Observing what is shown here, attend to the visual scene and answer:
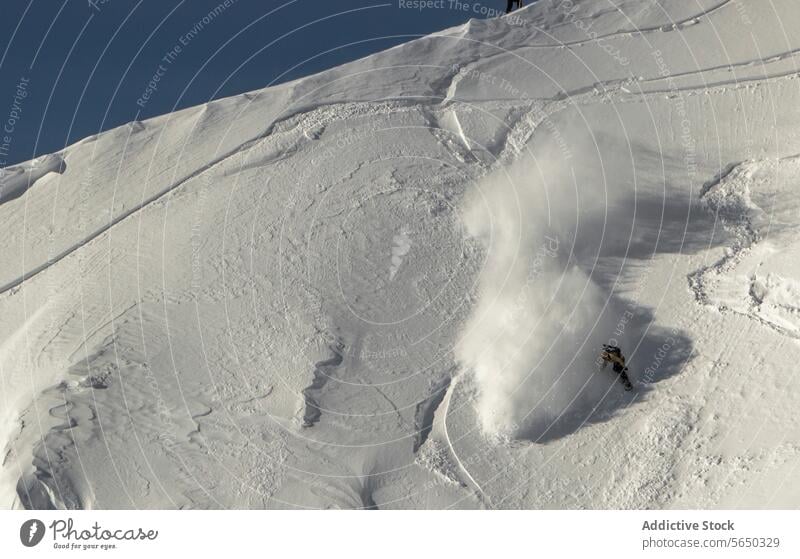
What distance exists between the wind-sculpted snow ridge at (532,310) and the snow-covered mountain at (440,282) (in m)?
0.04

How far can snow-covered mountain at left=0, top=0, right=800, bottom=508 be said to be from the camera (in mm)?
16375

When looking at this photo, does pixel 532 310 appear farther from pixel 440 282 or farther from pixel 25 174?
pixel 25 174

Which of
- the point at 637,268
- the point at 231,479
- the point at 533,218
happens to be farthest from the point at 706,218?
the point at 231,479

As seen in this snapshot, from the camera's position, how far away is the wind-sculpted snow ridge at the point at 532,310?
17078 mm

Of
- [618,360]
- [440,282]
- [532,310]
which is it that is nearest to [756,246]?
[618,360]

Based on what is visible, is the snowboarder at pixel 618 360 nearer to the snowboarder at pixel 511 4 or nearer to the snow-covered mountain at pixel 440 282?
the snow-covered mountain at pixel 440 282

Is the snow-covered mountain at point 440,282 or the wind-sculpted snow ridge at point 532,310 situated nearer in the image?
the snow-covered mountain at point 440,282

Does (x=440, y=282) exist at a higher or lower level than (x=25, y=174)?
lower

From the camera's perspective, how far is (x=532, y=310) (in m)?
17.9

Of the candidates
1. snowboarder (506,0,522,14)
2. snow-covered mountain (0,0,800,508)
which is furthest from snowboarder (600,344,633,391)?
snowboarder (506,0,522,14)

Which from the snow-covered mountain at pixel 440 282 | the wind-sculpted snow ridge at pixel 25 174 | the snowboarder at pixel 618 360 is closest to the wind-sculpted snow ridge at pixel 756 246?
the snow-covered mountain at pixel 440 282

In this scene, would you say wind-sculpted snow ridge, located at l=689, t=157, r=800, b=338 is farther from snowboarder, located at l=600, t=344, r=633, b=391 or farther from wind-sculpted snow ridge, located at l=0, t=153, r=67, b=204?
wind-sculpted snow ridge, located at l=0, t=153, r=67, b=204

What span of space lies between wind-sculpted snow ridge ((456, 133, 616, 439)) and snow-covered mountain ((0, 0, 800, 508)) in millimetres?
41

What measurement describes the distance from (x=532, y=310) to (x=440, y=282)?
1438 millimetres
